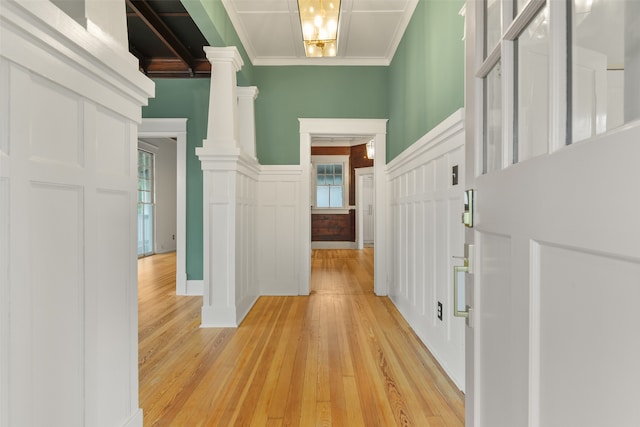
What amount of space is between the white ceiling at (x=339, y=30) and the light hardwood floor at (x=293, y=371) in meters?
2.71

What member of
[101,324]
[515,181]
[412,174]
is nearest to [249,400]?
[101,324]

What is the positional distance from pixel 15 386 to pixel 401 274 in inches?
117

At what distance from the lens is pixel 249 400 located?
5.94ft

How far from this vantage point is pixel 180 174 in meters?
4.27

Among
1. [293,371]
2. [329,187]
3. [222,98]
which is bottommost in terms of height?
[293,371]

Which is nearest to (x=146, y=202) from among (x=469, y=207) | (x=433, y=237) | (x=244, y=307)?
(x=244, y=307)

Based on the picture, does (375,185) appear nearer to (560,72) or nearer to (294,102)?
(294,102)

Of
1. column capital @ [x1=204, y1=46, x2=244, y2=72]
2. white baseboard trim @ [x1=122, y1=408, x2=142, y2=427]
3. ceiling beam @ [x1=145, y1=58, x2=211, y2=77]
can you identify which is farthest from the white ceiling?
white baseboard trim @ [x1=122, y1=408, x2=142, y2=427]

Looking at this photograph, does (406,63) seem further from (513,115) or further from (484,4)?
(513,115)

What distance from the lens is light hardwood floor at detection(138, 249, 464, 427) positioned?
169 cm

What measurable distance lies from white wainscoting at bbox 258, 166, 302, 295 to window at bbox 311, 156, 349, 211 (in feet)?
17.1

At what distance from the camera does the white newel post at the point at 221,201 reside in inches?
118

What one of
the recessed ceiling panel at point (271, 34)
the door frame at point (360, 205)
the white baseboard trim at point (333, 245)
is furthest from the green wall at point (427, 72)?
the white baseboard trim at point (333, 245)

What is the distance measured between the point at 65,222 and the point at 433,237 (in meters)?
2.06
